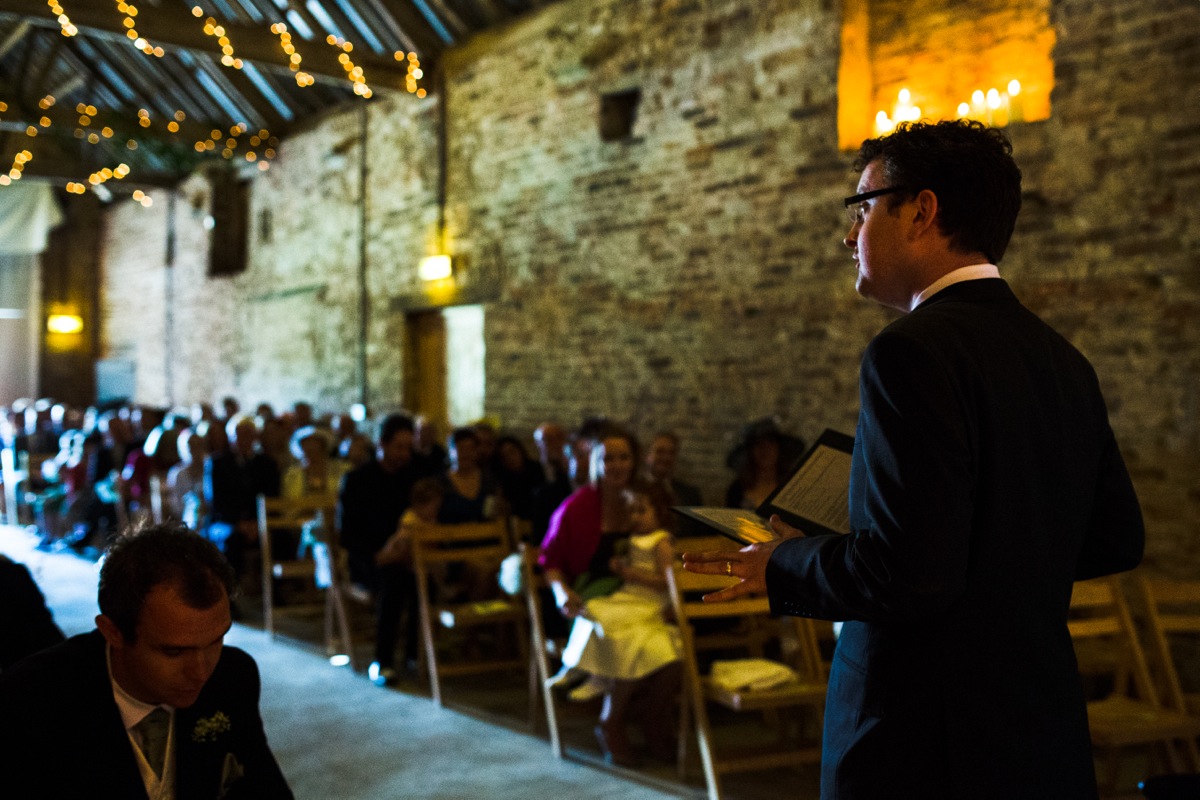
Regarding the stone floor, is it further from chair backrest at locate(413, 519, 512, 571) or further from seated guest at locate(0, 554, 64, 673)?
seated guest at locate(0, 554, 64, 673)

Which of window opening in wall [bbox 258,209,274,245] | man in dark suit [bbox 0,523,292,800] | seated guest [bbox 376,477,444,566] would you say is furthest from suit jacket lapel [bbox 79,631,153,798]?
window opening in wall [bbox 258,209,274,245]

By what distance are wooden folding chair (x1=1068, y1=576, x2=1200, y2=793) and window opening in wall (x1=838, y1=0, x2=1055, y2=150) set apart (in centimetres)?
295

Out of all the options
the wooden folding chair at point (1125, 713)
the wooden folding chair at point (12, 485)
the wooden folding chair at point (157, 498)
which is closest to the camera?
the wooden folding chair at point (1125, 713)

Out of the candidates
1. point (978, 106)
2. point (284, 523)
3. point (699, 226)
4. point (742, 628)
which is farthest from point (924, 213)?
point (699, 226)

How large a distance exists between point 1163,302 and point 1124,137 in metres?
0.84

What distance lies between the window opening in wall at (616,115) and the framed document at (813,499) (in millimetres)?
6772

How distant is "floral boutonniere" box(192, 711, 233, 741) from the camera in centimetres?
187

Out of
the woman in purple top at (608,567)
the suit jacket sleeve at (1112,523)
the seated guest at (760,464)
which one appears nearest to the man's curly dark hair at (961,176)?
the suit jacket sleeve at (1112,523)

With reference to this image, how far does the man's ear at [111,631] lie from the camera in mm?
1789

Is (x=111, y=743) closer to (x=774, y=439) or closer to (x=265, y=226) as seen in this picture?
(x=774, y=439)

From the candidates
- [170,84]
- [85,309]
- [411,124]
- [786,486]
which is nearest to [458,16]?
[411,124]

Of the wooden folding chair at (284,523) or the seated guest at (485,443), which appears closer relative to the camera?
the wooden folding chair at (284,523)

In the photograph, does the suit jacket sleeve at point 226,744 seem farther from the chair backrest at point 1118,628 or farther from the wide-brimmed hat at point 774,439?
the wide-brimmed hat at point 774,439

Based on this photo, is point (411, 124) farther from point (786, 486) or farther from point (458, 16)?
point (786, 486)
